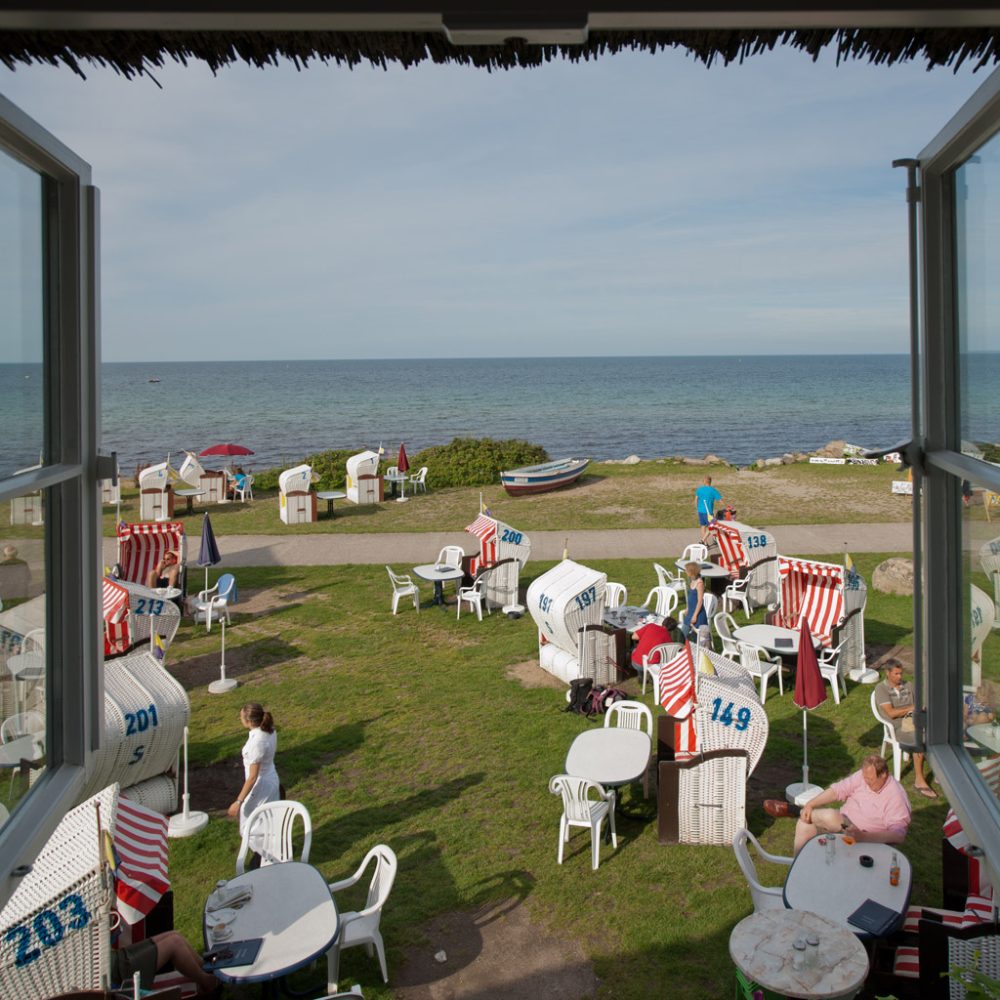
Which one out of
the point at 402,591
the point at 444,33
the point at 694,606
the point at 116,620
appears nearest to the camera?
the point at 444,33

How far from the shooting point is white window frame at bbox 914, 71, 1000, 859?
10.5ft

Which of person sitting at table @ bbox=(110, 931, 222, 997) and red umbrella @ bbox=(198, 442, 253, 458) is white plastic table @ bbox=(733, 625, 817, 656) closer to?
person sitting at table @ bbox=(110, 931, 222, 997)

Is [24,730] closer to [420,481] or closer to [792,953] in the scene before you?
[792,953]

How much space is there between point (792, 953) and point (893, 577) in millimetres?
11071

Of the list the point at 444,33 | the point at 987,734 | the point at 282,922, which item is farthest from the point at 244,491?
the point at 444,33

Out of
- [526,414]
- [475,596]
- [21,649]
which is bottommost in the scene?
[475,596]

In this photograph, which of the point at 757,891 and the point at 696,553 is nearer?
the point at 757,891

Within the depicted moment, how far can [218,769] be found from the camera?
9.70m

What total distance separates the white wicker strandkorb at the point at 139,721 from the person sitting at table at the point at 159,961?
2455 millimetres

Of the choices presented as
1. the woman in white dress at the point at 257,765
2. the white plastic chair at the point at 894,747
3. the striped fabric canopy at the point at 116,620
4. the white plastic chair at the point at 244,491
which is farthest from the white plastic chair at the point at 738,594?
the white plastic chair at the point at 244,491

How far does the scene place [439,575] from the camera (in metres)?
15.4

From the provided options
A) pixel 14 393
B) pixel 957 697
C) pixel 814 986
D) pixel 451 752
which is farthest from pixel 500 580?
pixel 14 393

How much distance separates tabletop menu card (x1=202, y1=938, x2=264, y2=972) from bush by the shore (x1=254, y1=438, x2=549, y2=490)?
75.1 feet

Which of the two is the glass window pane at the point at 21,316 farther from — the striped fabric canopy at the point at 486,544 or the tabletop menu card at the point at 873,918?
the striped fabric canopy at the point at 486,544
